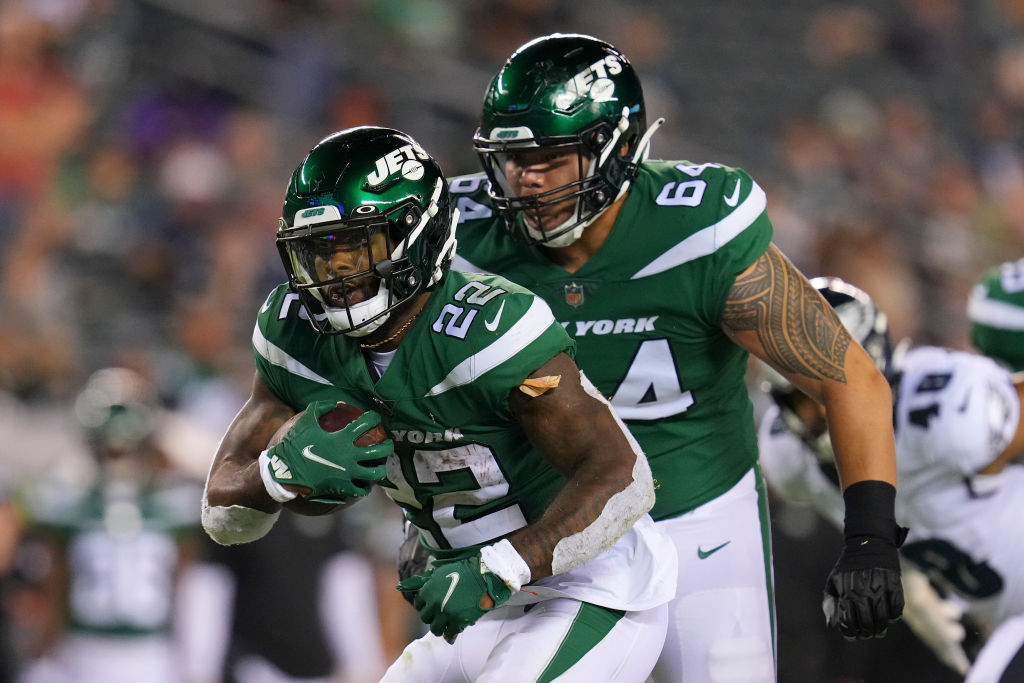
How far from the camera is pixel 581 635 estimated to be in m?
2.83

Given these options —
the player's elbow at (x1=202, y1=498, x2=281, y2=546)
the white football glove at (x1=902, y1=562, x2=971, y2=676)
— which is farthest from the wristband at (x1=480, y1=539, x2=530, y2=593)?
the white football glove at (x1=902, y1=562, x2=971, y2=676)

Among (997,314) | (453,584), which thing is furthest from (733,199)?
(997,314)

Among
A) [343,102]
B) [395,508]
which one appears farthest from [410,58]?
[395,508]

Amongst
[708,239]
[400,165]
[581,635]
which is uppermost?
[400,165]

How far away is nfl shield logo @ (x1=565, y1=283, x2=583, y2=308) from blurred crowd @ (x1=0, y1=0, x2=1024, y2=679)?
A: 9.90 feet

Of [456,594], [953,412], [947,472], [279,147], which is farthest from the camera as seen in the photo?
[279,147]

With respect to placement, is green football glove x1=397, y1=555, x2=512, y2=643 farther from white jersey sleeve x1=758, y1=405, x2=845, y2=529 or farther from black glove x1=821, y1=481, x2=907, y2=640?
white jersey sleeve x1=758, y1=405, x2=845, y2=529

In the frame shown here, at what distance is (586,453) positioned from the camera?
277cm

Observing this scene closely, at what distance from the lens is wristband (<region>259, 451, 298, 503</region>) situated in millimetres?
2803

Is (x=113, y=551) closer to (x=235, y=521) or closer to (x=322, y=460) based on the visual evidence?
(x=235, y=521)

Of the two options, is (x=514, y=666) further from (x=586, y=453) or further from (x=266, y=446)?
(x=266, y=446)

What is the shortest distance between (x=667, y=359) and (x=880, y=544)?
0.67 m

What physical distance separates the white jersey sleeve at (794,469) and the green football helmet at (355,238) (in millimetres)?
1730

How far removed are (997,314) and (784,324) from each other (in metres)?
1.80
